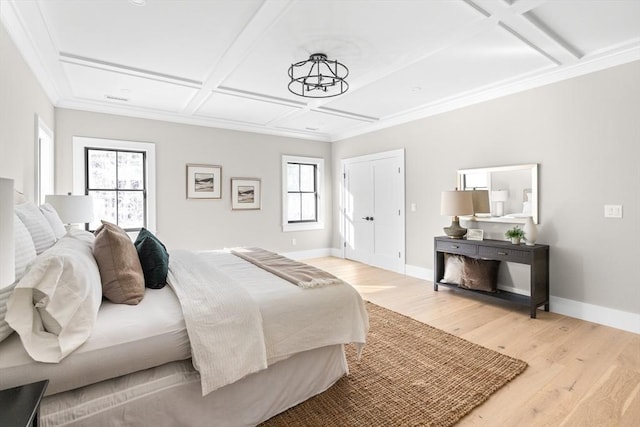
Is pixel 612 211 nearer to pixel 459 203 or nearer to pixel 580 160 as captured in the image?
pixel 580 160

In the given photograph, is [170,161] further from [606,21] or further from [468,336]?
[606,21]

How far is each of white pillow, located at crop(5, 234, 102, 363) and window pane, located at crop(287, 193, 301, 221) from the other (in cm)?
498

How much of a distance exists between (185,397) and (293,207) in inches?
197

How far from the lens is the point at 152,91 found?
159 inches

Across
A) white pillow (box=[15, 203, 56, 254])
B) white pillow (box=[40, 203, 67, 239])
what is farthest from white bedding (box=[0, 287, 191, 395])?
white pillow (box=[40, 203, 67, 239])

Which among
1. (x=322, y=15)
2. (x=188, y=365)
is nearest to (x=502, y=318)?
(x=188, y=365)

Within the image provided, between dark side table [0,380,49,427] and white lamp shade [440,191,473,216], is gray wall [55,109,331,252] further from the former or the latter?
dark side table [0,380,49,427]

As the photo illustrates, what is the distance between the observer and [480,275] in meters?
3.81

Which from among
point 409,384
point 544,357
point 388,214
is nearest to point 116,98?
point 388,214

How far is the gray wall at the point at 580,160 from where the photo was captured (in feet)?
9.83

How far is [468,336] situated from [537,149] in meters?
2.26

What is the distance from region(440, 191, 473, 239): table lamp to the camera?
3.92 m

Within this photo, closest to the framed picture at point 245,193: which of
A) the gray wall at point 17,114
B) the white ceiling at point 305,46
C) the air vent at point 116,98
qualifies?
the white ceiling at point 305,46

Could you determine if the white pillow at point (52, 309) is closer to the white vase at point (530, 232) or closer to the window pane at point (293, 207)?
the white vase at point (530, 232)
